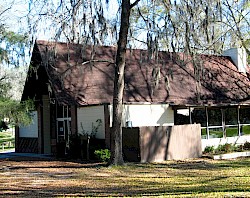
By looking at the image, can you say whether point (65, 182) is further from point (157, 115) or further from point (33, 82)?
point (33, 82)

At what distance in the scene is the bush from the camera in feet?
56.5

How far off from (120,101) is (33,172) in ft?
13.7

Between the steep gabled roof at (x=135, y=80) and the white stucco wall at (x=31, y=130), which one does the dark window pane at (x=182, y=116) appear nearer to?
the steep gabled roof at (x=135, y=80)

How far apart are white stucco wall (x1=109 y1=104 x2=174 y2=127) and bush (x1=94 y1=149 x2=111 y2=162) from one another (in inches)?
96.6

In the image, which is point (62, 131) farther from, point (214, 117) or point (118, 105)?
point (214, 117)

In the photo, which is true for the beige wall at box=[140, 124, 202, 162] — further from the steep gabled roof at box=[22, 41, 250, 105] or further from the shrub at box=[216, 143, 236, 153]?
the steep gabled roof at box=[22, 41, 250, 105]

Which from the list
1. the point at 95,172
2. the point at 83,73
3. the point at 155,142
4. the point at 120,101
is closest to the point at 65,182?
the point at 95,172

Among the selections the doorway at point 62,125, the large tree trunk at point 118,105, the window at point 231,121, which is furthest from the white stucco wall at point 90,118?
the window at point 231,121

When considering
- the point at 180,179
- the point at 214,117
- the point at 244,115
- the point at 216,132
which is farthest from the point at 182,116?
the point at 180,179

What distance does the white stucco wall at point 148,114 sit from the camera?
19781mm

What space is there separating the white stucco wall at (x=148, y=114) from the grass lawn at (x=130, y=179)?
11.4 ft

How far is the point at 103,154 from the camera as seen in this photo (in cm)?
1730

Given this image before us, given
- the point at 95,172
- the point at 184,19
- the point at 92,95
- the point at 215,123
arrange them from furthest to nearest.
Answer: the point at 215,123 < the point at 92,95 < the point at 95,172 < the point at 184,19

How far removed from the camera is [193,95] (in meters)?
22.4
